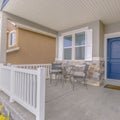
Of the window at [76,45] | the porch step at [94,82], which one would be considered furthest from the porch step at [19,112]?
the window at [76,45]

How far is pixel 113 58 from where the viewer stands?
4.63m

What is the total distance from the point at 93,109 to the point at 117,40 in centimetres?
352

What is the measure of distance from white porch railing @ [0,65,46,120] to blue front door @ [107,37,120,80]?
3.96 m

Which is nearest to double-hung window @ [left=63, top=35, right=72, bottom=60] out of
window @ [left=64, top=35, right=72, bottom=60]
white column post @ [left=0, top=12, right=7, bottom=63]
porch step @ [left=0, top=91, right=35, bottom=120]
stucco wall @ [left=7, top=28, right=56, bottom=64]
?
window @ [left=64, top=35, right=72, bottom=60]

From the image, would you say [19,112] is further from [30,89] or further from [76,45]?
[76,45]

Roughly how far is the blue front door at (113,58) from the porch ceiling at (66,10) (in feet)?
2.95

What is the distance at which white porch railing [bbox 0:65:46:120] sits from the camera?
162 cm

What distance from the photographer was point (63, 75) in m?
5.15

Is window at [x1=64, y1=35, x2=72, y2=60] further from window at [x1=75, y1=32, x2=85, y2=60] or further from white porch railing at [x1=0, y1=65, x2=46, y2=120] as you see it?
white porch railing at [x1=0, y1=65, x2=46, y2=120]

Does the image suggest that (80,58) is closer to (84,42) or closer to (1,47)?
(84,42)

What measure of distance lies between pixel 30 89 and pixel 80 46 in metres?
3.67

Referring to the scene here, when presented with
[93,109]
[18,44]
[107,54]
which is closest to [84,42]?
[107,54]

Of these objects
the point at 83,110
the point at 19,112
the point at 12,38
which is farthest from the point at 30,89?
the point at 12,38

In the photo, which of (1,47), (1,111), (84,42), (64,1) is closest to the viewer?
(1,111)
